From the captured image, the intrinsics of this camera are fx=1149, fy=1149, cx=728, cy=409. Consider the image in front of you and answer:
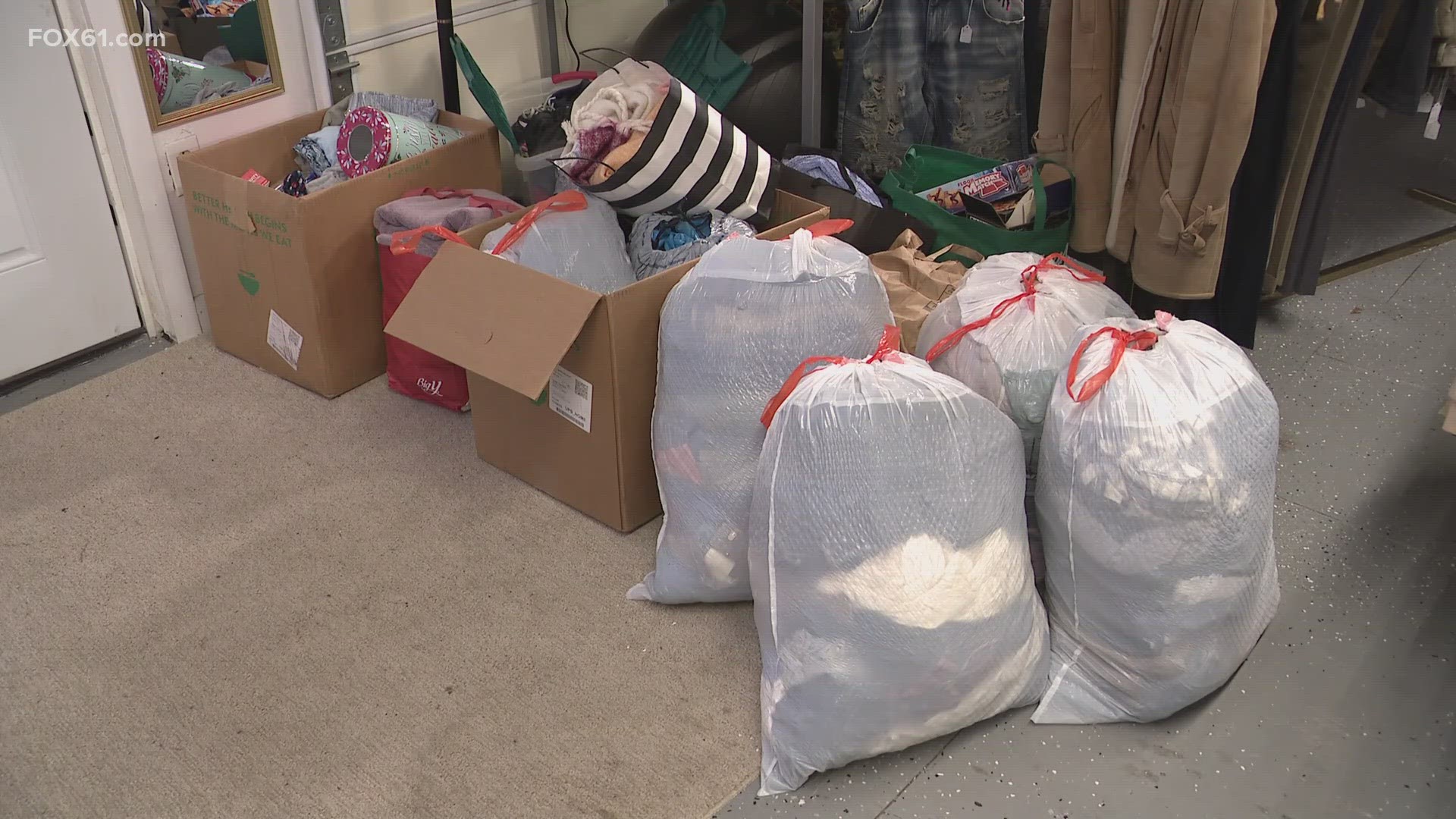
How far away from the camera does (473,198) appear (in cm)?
231

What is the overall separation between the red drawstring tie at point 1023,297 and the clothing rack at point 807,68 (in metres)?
0.84

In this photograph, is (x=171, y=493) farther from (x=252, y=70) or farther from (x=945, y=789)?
(x=945, y=789)

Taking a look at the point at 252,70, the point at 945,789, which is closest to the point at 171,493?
the point at 252,70

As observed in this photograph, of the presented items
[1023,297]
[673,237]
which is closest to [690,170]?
[673,237]

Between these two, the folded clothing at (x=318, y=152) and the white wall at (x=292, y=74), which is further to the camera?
the folded clothing at (x=318, y=152)

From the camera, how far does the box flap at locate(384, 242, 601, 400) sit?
5.86ft

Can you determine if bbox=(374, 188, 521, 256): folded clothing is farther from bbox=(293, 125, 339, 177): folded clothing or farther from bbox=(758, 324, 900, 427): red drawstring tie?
bbox=(758, 324, 900, 427): red drawstring tie

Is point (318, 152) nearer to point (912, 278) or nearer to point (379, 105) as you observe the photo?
point (379, 105)

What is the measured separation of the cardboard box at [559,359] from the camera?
180 cm

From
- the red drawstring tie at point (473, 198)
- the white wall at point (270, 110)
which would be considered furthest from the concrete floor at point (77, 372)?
the red drawstring tie at point (473, 198)

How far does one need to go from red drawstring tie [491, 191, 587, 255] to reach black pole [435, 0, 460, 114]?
0.68 m

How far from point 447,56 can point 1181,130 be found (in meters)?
1.60

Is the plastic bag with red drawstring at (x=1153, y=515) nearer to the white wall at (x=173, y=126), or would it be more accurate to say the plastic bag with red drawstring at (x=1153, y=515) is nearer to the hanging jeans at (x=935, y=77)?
the hanging jeans at (x=935, y=77)

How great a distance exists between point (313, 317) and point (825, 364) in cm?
118
